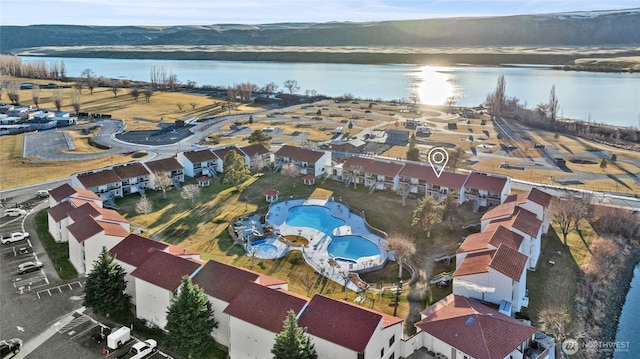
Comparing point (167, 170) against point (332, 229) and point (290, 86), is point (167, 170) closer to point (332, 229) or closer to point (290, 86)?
point (332, 229)

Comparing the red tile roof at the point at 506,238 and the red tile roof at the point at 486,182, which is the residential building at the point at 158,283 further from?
the red tile roof at the point at 486,182

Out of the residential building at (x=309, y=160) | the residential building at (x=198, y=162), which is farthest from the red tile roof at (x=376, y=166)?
the residential building at (x=198, y=162)

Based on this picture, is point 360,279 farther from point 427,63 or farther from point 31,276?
point 427,63

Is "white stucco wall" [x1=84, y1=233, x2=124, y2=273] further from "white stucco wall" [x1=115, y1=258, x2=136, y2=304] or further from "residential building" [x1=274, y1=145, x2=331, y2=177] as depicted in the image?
"residential building" [x1=274, y1=145, x2=331, y2=177]

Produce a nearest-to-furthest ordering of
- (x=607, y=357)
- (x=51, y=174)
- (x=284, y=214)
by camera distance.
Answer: (x=607, y=357), (x=284, y=214), (x=51, y=174)

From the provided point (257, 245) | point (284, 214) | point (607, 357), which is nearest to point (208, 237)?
point (257, 245)

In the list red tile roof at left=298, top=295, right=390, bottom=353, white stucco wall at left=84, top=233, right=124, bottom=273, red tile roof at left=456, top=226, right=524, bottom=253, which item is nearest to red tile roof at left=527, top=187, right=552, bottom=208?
red tile roof at left=456, top=226, right=524, bottom=253

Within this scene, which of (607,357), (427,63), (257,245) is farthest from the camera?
(427,63)
